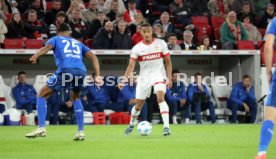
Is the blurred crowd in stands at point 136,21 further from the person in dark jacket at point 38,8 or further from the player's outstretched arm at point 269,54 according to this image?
the player's outstretched arm at point 269,54

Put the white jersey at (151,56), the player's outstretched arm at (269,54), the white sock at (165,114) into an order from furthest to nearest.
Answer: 1. the white jersey at (151,56)
2. the white sock at (165,114)
3. the player's outstretched arm at (269,54)

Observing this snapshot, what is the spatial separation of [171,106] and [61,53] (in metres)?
8.87

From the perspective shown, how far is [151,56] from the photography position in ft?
45.1

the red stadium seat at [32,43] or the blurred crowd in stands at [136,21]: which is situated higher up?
the blurred crowd in stands at [136,21]

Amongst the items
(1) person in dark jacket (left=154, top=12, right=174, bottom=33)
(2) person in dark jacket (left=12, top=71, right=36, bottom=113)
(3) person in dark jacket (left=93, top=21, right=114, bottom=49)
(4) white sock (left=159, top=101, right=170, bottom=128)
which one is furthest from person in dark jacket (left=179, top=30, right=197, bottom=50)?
(4) white sock (left=159, top=101, right=170, bottom=128)

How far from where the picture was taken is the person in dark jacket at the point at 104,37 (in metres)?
20.2

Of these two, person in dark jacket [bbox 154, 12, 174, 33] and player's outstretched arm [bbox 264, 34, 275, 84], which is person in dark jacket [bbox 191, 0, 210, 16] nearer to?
person in dark jacket [bbox 154, 12, 174, 33]

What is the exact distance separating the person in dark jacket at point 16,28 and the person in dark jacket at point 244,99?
22.2 feet

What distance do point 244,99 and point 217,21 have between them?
11.2 ft

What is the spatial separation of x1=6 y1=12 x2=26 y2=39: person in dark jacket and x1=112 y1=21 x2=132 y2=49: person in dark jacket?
2770mm

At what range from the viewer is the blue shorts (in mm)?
11805

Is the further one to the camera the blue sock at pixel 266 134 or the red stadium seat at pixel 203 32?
the red stadium seat at pixel 203 32

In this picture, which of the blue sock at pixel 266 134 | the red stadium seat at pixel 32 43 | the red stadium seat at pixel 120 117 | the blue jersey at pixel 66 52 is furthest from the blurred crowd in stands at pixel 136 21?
the blue sock at pixel 266 134

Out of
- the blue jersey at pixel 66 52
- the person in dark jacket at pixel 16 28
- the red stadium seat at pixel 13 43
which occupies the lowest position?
the blue jersey at pixel 66 52
